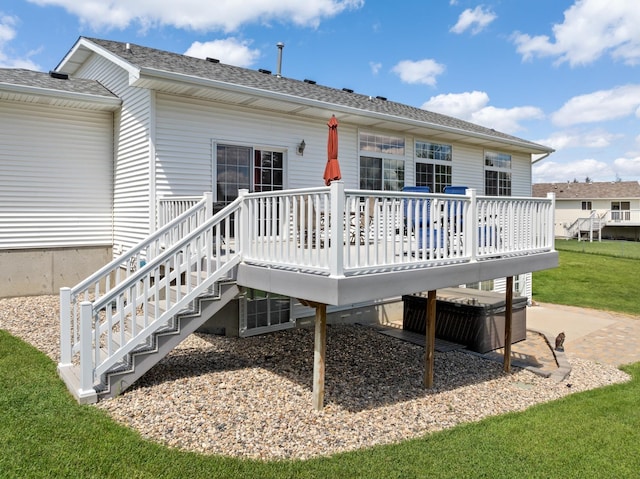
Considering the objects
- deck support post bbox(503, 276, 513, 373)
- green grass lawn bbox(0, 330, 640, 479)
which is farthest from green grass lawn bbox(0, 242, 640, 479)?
deck support post bbox(503, 276, 513, 373)

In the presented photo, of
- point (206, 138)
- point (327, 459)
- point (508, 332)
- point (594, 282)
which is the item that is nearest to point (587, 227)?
point (594, 282)

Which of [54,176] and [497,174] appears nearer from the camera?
[54,176]

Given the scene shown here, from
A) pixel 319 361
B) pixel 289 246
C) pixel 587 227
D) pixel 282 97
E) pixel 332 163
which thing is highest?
pixel 282 97

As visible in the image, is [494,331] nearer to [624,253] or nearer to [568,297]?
[568,297]

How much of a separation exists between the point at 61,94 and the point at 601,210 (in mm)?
46012

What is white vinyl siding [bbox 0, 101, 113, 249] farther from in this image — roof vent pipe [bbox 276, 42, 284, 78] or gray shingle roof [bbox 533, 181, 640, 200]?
gray shingle roof [bbox 533, 181, 640, 200]

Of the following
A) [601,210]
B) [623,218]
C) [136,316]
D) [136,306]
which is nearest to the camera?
[136,306]

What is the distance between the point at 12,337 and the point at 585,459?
24.3 ft

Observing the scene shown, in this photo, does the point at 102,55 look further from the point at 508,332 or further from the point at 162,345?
the point at 508,332

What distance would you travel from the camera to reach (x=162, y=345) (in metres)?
5.48

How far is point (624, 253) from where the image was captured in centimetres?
2677

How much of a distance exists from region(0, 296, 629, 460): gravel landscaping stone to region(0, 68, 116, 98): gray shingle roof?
13.3ft

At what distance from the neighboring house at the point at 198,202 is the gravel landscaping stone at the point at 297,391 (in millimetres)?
584

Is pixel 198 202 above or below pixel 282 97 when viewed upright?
below
